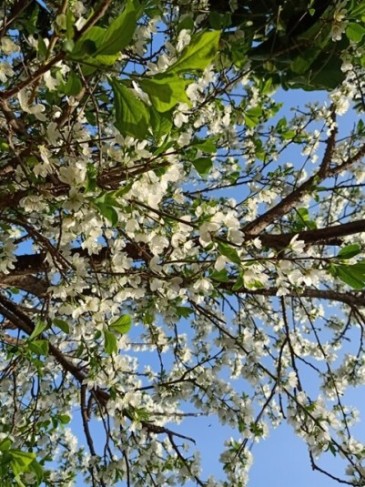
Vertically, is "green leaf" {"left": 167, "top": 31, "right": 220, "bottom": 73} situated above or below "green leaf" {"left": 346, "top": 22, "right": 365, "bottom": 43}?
below

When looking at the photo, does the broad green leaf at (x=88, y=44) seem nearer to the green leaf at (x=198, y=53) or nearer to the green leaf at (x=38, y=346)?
the green leaf at (x=198, y=53)

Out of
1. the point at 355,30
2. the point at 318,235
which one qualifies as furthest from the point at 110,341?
the point at 355,30

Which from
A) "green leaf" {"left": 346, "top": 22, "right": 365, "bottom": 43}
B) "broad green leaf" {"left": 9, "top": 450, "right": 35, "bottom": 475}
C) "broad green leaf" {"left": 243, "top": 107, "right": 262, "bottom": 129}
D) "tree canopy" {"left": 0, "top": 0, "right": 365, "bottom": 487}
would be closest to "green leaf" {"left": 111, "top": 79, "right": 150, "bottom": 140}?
"tree canopy" {"left": 0, "top": 0, "right": 365, "bottom": 487}

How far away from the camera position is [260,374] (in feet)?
10.2

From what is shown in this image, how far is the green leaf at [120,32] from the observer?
99cm

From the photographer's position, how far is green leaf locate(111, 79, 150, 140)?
3.76ft

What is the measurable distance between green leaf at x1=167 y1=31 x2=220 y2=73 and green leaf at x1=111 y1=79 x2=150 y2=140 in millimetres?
97

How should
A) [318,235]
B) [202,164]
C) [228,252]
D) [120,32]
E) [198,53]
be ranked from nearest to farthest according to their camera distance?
[120,32] → [198,53] → [228,252] → [202,164] → [318,235]

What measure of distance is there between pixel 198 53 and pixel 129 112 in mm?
186

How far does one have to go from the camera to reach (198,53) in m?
1.12

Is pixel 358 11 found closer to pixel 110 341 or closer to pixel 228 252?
pixel 228 252

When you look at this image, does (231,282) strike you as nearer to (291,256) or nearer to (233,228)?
(291,256)

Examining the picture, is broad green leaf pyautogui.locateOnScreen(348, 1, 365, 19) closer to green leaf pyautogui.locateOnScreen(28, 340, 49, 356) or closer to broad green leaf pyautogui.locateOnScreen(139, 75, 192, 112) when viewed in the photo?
broad green leaf pyautogui.locateOnScreen(139, 75, 192, 112)

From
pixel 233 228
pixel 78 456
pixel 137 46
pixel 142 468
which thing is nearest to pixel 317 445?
pixel 142 468
